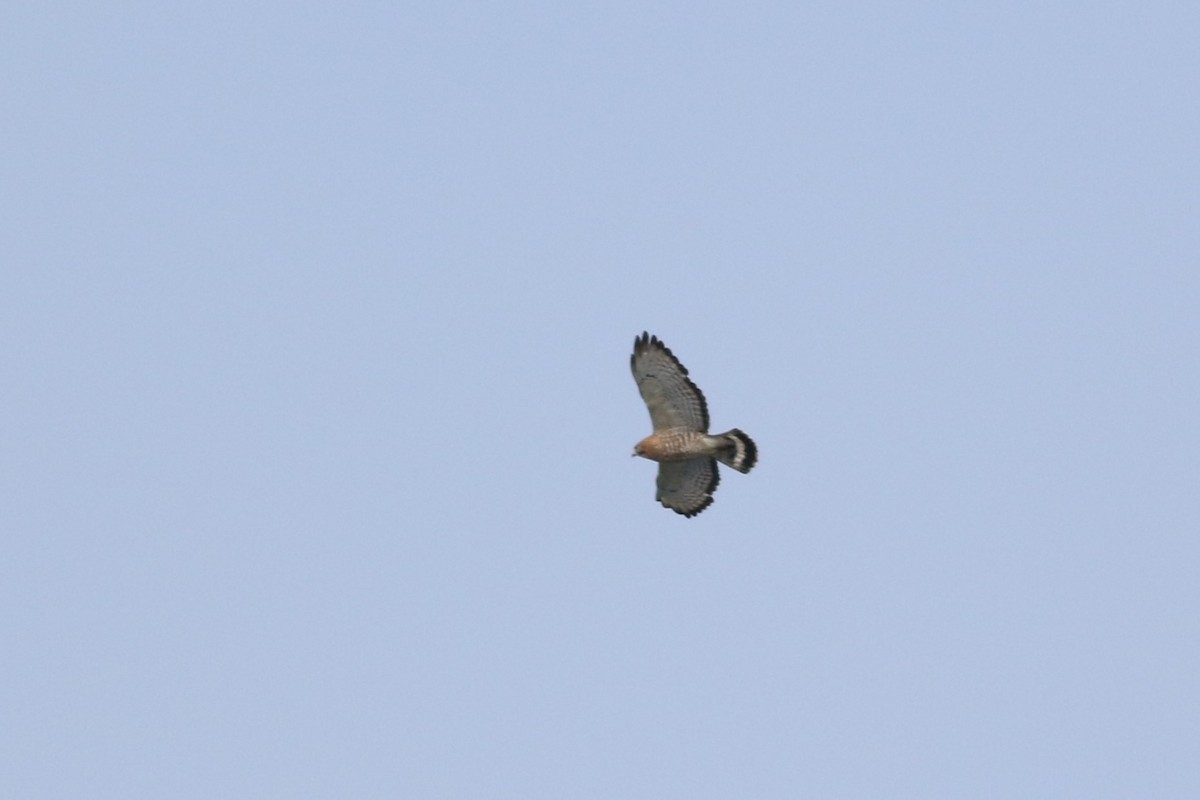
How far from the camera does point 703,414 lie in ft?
99.7

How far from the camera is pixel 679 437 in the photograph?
3045cm

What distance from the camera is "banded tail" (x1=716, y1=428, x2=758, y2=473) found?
30655mm

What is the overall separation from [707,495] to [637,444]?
5.12 feet

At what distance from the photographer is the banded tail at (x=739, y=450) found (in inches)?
1207

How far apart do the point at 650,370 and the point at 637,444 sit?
1172 mm

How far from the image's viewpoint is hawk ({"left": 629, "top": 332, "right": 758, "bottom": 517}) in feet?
98.3

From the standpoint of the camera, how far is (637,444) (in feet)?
100

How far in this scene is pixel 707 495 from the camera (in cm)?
3152

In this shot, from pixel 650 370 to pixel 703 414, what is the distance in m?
1.02

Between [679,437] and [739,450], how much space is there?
88cm

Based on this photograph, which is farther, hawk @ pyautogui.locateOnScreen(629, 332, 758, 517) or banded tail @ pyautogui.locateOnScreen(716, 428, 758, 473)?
banded tail @ pyautogui.locateOnScreen(716, 428, 758, 473)

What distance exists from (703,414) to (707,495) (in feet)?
5.29

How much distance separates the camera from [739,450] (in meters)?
30.7

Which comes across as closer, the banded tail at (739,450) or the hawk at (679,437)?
the hawk at (679,437)
